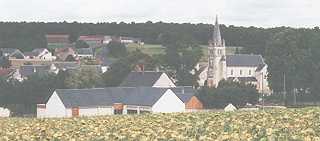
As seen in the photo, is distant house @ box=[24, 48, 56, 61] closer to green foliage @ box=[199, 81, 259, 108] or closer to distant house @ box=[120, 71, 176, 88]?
distant house @ box=[120, 71, 176, 88]

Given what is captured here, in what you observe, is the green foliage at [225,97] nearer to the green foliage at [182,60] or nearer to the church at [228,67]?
the green foliage at [182,60]

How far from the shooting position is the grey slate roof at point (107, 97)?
59531mm

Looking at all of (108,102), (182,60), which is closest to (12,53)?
(182,60)

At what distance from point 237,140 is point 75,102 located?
1952 inches

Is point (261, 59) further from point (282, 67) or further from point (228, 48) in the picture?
point (282, 67)

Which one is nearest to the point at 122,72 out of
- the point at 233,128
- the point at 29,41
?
the point at 233,128

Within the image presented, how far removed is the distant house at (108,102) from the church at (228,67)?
5176cm

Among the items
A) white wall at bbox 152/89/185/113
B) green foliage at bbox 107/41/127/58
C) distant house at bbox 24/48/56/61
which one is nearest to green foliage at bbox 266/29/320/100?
white wall at bbox 152/89/185/113

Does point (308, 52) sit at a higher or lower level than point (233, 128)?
higher

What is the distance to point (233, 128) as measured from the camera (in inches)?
581

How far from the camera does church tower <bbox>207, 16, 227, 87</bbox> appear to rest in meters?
117

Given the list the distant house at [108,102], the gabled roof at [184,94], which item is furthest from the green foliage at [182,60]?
the distant house at [108,102]

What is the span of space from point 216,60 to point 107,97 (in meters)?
59.6

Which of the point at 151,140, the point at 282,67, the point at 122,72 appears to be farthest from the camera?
the point at 122,72
